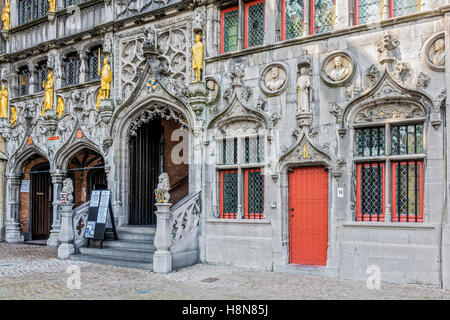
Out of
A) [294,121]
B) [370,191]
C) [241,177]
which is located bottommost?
[370,191]

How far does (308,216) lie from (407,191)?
82.2 inches

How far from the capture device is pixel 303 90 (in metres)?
9.33

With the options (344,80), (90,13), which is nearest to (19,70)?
(90,13)

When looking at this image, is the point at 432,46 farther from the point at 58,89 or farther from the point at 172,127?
the point at 58,89

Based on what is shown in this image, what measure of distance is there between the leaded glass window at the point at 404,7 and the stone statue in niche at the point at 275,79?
8.34 feet

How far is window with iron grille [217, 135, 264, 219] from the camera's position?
10148 mm

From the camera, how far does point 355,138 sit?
29.3ft

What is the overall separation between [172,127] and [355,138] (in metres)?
7.17

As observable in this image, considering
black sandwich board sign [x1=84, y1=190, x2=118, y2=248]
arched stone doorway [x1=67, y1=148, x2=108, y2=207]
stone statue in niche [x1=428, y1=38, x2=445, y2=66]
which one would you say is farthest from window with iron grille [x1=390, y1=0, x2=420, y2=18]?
arched stone doorway [x1=67, y1=148, x2=108, y2=207]

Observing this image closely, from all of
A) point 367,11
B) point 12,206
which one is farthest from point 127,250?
point 367,11

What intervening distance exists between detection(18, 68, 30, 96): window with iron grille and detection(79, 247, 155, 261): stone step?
728 cm

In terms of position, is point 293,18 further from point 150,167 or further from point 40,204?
point 40,204

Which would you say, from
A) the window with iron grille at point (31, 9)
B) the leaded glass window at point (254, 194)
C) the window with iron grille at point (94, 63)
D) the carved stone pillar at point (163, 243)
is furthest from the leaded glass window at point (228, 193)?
the window with iron grille at point (31, 9)

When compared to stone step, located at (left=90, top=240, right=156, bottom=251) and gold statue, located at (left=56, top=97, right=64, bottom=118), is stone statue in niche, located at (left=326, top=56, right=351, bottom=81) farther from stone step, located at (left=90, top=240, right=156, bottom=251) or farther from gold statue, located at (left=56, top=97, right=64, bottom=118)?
gold statue, located at (left=56, top=97, right=64, bottom=118)
